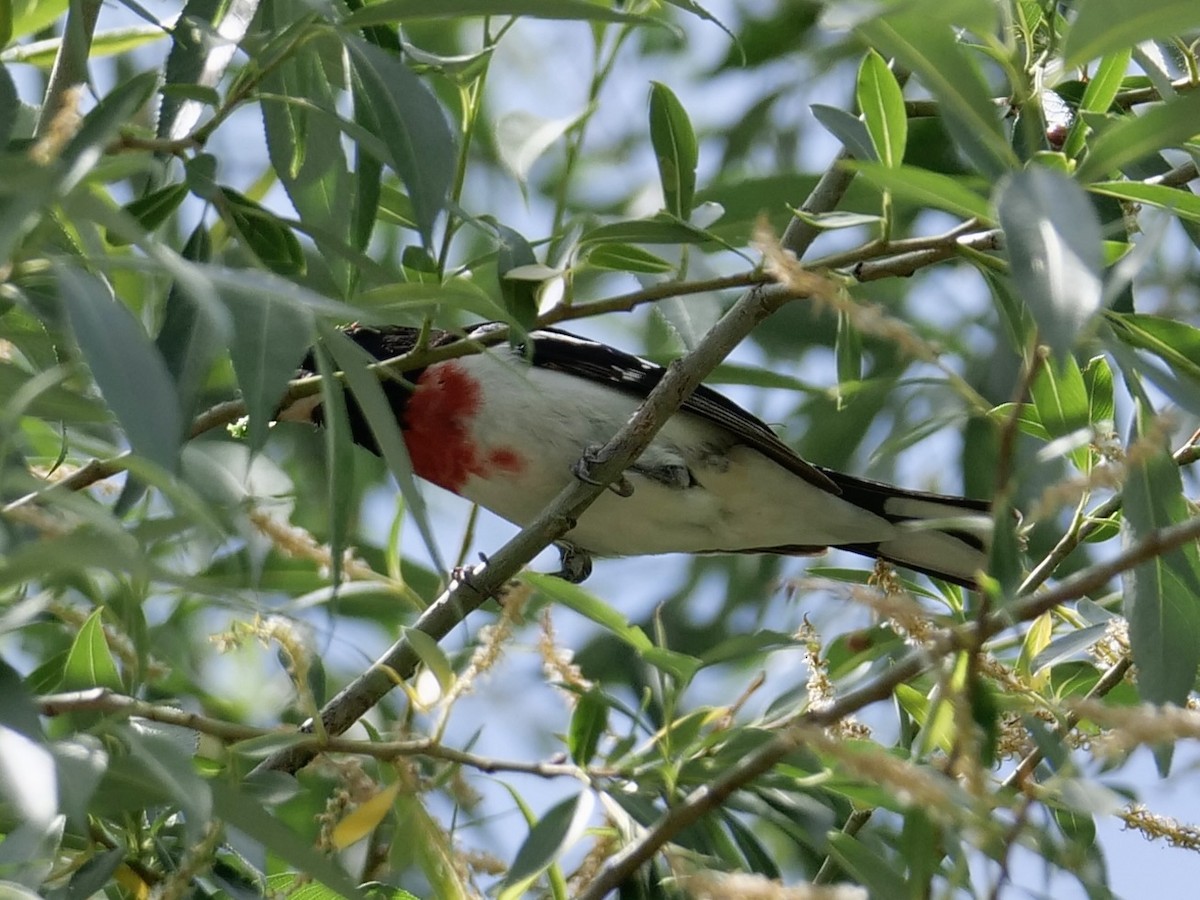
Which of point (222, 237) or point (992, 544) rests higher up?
point (992, 544)

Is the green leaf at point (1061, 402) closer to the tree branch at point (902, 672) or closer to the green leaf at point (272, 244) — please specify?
the tree branch at point (902, 672)

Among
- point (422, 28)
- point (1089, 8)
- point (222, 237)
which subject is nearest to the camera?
point (1089, 8)

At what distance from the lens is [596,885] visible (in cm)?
153

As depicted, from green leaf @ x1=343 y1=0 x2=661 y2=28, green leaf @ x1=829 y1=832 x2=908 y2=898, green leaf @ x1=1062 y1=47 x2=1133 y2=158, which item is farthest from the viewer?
green leaf @ x1=1062 y1=47 x2=1133 y2=158

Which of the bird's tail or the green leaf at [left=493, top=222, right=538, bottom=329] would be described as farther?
the bird's tail

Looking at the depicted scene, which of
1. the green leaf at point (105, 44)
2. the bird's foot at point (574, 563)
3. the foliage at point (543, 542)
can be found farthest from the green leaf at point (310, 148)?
the bird's foot at point (574, 563)

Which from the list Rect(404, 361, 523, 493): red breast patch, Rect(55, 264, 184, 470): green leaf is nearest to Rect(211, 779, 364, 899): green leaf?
Rect(55, 264, 184, 470): green leaf

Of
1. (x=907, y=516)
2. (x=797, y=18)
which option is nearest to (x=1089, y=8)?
(x=907, y=516)

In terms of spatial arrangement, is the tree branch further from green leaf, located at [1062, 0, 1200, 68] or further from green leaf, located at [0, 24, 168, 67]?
green leaf, located at [0, 24, 168, 67]

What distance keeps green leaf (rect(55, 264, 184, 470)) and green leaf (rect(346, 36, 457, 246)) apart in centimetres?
46

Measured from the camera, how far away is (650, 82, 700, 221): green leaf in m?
2.16

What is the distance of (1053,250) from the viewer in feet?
3.69

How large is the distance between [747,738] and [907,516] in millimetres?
1707

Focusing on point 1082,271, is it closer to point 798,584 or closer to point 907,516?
point 798,584
